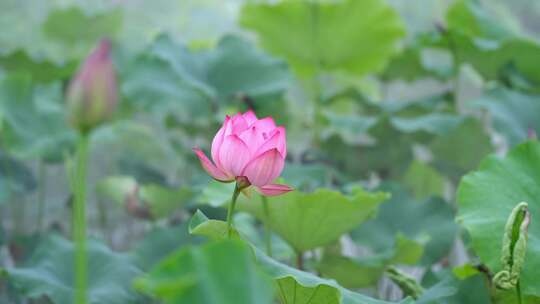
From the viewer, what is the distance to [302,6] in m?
1.84

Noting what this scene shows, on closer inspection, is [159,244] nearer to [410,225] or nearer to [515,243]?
[410,225]

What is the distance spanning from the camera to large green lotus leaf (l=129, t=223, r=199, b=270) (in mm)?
1372

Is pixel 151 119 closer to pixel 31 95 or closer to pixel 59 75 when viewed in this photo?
pixel 59 75

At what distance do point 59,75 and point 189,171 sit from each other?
508mm

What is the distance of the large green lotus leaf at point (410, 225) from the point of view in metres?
1.41

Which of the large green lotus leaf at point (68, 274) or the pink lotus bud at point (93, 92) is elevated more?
the large green lotus leaf at point (68, 274)

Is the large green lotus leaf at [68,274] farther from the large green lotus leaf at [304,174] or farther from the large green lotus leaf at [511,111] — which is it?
the large green lotus leaf at [511,111]

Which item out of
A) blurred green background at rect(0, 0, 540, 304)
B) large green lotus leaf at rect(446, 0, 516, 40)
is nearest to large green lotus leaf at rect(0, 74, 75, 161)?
blurred green background at rect(0, 0, 540, 304)

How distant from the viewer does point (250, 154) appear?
640 mm

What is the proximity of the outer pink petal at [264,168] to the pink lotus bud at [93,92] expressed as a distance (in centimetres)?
17

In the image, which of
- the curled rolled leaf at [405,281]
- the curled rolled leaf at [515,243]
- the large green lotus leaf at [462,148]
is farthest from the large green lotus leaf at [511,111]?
the curled rolled leaf at [515,243]

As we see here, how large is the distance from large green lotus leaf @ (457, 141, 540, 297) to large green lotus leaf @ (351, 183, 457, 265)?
489 millimetres

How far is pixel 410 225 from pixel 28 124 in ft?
3.04

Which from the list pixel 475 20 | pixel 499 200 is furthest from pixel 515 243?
pixel 475 20
